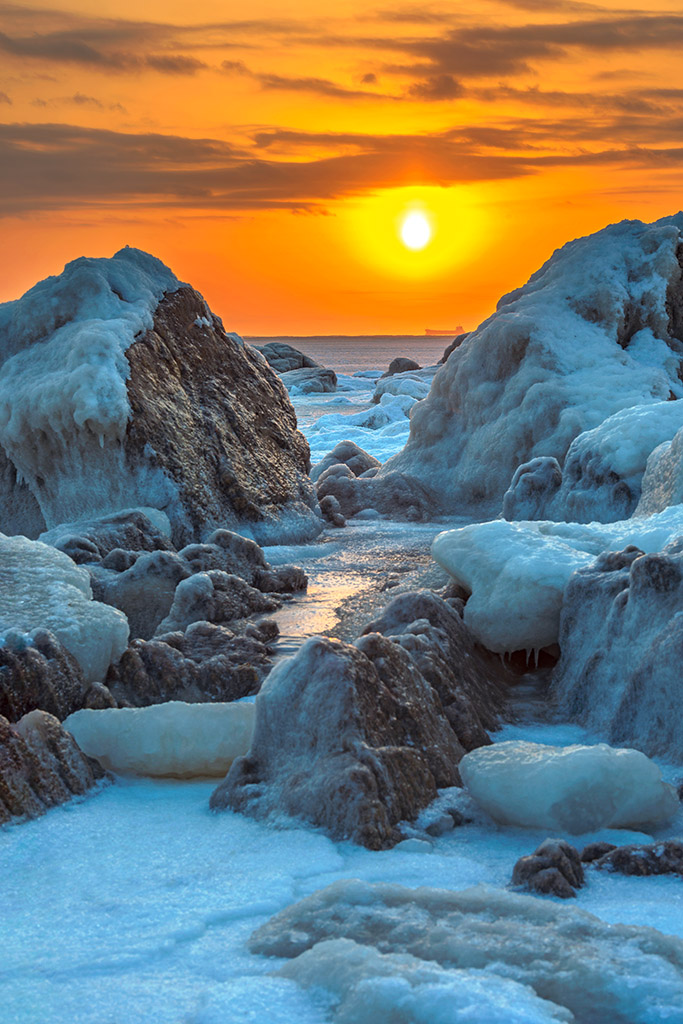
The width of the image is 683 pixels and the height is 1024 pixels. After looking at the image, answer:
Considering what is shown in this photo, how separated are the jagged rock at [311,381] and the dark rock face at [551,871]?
31003mm

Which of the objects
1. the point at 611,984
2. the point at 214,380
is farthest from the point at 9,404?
the point at 611,984

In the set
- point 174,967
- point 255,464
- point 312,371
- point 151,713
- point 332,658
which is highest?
point 312,371

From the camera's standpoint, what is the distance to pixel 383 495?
1048 centimetres

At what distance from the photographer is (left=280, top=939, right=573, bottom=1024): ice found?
2027 millimetres

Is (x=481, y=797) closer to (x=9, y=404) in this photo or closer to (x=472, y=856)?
(x=472, y=856)

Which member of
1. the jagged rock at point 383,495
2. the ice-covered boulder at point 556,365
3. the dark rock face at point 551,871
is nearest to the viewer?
the dark rock face at point 551,871

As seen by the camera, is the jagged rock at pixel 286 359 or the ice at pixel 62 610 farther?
the jagged rock at pixel 286 359

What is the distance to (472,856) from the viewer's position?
3.01m

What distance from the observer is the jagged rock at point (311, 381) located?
112 feet

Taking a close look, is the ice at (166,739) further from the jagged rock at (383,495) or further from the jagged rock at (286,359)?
the jagged rock at (286,359)

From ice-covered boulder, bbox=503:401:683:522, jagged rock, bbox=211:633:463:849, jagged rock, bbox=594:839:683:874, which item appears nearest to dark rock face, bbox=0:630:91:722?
jagged rock, bbox=211:633:463:849

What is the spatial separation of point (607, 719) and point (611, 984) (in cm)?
208

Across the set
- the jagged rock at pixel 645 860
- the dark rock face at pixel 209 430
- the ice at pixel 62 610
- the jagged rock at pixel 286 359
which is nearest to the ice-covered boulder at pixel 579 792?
the jagged rock at pixel 645 860

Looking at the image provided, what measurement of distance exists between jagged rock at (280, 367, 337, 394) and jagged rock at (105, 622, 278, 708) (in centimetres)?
2857
